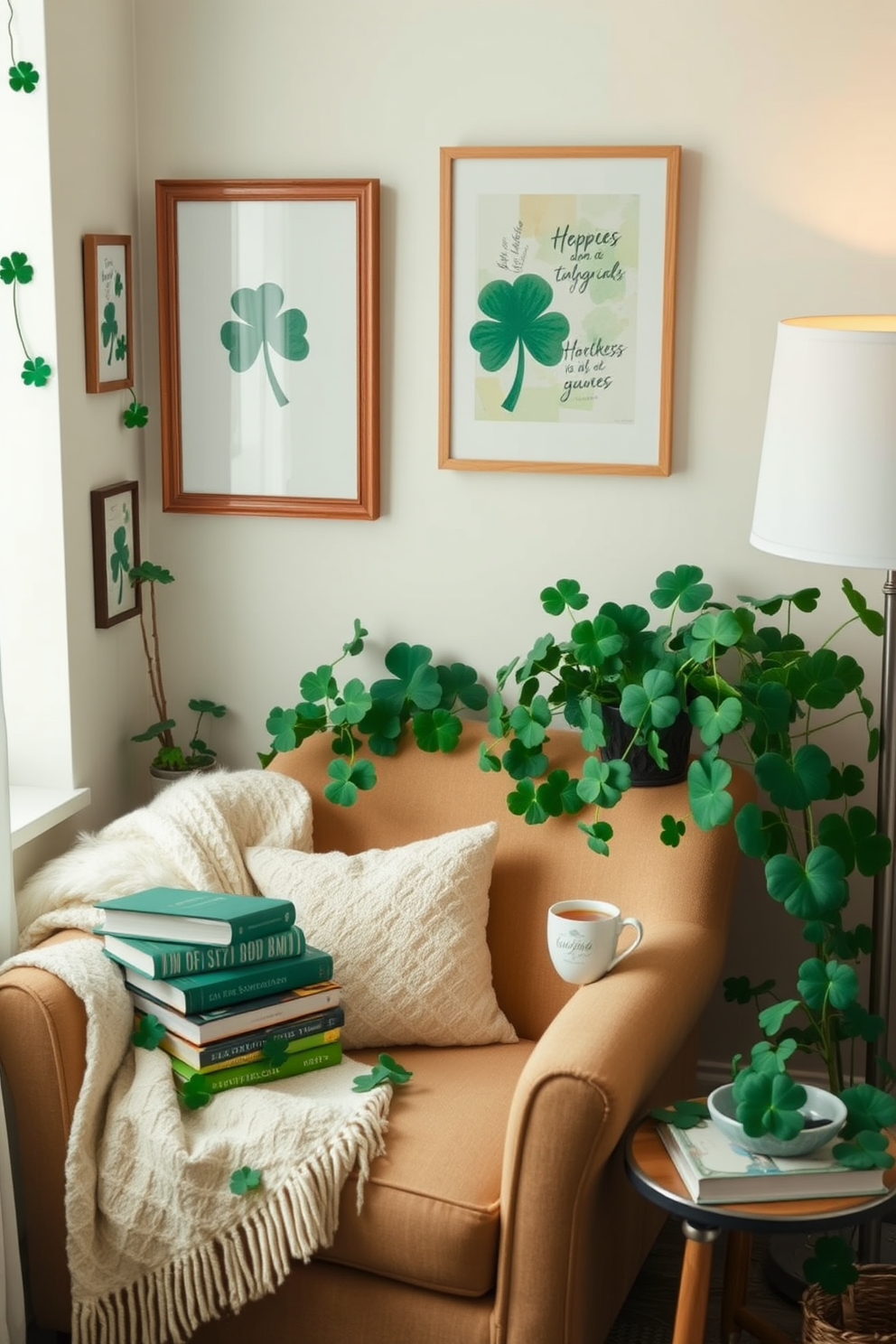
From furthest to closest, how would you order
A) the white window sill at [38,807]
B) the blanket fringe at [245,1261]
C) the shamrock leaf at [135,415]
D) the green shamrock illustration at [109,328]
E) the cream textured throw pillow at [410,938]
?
the shamrock leaf at [135,415], the green shamrock illustration at [109,328], the white window sill at [38,807], the cream textured throw pillow at [410,938], the blanket fringe at [245,1261]

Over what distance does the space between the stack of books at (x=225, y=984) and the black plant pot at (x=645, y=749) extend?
592 millimetres

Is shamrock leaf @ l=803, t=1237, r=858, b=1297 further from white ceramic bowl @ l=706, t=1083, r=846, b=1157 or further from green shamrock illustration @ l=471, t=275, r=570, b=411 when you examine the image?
green shamrock illustration @ l=471, t=275, r=570, b=411

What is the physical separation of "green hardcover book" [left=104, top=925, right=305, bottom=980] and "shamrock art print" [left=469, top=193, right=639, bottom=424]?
1047 millimetres

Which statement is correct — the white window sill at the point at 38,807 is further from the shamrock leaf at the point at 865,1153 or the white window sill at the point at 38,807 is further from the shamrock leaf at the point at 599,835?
the shamrock leaf at the point at 865,1153

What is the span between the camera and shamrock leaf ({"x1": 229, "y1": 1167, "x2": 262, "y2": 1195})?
75.2 inches

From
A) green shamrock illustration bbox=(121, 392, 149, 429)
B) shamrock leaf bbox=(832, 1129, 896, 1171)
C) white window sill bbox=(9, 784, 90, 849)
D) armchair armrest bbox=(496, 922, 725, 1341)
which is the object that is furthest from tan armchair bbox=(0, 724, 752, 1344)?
green shamrock illustration bbox=(121, 392, 149, 429)

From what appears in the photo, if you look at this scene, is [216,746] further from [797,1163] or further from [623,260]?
[797,1163]

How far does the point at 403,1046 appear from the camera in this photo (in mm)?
2301

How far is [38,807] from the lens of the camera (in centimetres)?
246

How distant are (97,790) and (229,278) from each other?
980mm

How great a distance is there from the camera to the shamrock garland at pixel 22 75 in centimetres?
233

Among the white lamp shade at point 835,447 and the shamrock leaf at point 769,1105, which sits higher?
the white lamp shade at point 835,447

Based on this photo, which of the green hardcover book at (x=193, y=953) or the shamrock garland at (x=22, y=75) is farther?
the shamrock garland at (x=22, y=75)

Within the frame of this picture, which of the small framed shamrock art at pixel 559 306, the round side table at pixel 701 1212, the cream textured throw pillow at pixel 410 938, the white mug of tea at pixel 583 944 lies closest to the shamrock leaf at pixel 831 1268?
the round side table at pixel 701 1212
